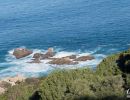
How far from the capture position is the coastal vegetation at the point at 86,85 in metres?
28.7

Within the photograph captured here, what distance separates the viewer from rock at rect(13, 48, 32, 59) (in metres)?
70.9

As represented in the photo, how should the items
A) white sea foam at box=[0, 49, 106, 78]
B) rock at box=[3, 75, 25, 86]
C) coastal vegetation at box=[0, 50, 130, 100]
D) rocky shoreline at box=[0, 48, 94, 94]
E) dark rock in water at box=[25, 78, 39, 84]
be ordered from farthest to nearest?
1. white sea foam at box=[0, 49, 106, 78]
2. rocky shoreline at box=[0, 48, 94, 94]
3. rock at box=[3, 75, 25, 86]
4. dark rock in water at box=[25, 78, 39, 84]
5. coastal vegetation at box=[0, 50, 130, 100]

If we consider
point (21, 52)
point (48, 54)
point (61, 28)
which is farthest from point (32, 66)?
point (61, 28)

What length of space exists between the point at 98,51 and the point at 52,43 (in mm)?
10703

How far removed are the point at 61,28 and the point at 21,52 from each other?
1478cm

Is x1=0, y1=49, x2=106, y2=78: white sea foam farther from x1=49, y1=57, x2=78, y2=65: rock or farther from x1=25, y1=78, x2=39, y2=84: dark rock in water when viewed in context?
x1=25, y1=78, x2=39, y2=84: dark rock in water

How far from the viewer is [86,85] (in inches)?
1184

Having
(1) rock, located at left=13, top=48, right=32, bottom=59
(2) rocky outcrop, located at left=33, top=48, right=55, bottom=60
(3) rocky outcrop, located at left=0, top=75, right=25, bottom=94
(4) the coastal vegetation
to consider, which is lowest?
(3) rocky outcrop, located at left=0, top=75, right=25, bottom=94

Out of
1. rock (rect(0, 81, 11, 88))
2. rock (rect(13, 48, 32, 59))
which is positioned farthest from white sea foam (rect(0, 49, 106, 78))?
rock (rect(0, 81, 11, 88))

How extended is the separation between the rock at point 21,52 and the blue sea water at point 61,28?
125cm

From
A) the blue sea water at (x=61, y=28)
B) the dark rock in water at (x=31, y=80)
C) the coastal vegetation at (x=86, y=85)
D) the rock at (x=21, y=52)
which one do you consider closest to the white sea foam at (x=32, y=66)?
the blue sea water at (x=61, y=28)

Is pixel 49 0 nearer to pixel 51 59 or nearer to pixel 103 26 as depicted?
pixel 103 26

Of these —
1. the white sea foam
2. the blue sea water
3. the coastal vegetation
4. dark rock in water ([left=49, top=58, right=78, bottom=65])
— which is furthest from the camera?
the blue sea water

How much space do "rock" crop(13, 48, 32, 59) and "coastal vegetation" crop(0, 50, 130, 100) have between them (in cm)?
3088
